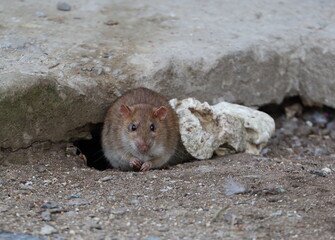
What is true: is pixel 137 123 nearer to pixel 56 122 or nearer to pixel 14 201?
pixel 56 122

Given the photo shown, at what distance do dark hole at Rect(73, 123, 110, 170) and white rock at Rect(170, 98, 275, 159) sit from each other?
1.06 meters

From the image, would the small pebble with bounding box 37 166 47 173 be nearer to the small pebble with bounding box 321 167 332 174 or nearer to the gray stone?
the gray stone

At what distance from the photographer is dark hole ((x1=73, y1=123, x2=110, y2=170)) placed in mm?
7762

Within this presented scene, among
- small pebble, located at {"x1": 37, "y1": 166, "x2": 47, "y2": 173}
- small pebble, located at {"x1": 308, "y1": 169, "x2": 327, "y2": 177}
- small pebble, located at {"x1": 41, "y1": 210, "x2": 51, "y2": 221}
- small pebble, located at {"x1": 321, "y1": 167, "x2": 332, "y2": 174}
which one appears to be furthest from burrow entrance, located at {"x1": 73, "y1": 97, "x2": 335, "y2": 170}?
small pebble, located at {"x1": 41, "y1": 210, "x2": 51, "y2": 221}

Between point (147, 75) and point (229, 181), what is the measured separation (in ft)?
6.35

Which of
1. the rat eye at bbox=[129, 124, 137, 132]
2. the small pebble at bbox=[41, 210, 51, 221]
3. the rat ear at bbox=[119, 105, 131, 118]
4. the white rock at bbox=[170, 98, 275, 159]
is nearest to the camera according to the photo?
the small pebble at bbox=[41, 210, 51, 221]

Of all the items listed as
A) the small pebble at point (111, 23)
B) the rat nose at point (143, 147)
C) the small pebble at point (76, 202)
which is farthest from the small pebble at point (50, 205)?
the small pebble at point (111, 23)

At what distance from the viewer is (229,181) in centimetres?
590

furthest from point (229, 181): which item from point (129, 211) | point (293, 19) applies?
point (293, 19)

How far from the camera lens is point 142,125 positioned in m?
7.05

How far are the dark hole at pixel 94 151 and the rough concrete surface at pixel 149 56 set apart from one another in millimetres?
596

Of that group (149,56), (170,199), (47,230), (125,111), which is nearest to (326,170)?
(170,199)

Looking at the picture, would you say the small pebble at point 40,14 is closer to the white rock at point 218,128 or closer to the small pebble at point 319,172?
the white rock at point 218,128

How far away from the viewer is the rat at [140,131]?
705 cm
